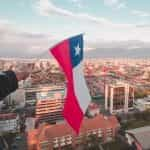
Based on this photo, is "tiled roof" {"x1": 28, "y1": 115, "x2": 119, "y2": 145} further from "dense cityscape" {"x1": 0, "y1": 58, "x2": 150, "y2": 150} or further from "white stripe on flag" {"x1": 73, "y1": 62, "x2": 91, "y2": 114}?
"white stripe on flag" {"x1": 73, "y1": 62, "x2": 91, "y2": 114}

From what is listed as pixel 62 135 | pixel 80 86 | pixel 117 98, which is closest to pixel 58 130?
pixel 62 135

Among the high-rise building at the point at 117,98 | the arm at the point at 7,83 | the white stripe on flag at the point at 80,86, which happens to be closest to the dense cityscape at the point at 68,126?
the high-rise building at the point at 117,98

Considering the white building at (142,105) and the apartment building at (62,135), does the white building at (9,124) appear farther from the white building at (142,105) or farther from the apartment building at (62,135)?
the white building at (142,105)

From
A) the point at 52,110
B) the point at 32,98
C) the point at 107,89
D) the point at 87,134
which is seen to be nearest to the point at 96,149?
the point at 87,134

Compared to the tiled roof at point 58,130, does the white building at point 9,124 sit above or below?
below

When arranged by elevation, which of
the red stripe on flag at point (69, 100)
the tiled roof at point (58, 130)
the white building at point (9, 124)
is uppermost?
the red stripe on flag at point (69, 100)

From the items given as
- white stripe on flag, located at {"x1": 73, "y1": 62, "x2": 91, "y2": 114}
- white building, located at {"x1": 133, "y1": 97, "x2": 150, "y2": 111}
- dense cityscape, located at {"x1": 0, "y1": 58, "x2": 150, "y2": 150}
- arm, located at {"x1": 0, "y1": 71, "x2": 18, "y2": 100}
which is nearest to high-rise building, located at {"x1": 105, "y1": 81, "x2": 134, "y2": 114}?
dense cityscape, located at {"x1": 0, "y1": 58, "x2": 150, "y2": 150}

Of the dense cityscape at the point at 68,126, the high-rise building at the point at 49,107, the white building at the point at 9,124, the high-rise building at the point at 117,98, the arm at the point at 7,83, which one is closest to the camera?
the arm at the point at 7,83
